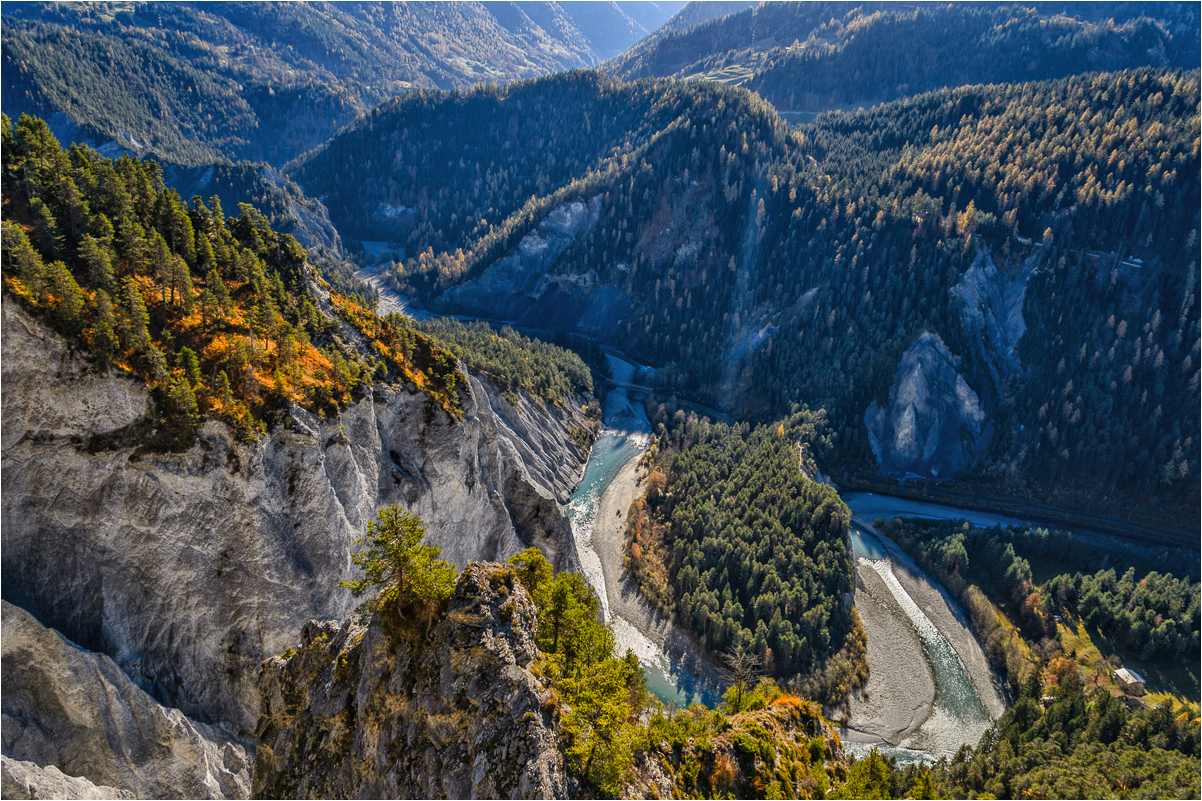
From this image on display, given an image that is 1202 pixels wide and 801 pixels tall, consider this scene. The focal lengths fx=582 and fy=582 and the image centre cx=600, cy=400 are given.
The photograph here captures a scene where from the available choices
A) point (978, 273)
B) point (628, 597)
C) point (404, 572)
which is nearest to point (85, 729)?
point (404, 572)

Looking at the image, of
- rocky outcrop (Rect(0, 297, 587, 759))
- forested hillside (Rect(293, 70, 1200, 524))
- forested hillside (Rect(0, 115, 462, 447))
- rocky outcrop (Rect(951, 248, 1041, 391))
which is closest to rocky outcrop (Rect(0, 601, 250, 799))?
rocky outcrop (Rect(0, 297, 587, 759))

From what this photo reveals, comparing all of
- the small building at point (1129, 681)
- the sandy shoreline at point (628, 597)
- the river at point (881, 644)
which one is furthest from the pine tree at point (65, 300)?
the small building at point (1129, 681)

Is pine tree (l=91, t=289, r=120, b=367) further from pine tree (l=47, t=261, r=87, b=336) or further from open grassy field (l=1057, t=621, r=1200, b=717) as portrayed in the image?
open grassy field (l=1057, t=621, r=1200, b=717)

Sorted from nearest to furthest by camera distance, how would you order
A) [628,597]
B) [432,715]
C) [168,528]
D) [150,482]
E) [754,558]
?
[432,715], [150,482], [168,528], [628,597], [754,558]

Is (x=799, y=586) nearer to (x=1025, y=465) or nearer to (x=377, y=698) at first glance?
(x=377, y=698)

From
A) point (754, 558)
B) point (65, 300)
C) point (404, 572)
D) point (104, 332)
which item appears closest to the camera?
point (404, 572)

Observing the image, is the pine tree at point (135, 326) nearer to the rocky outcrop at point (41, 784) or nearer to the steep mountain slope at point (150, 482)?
the steep mountain slope at point (150, 482)

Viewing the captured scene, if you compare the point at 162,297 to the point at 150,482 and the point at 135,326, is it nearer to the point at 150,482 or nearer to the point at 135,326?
the point at 135,326
